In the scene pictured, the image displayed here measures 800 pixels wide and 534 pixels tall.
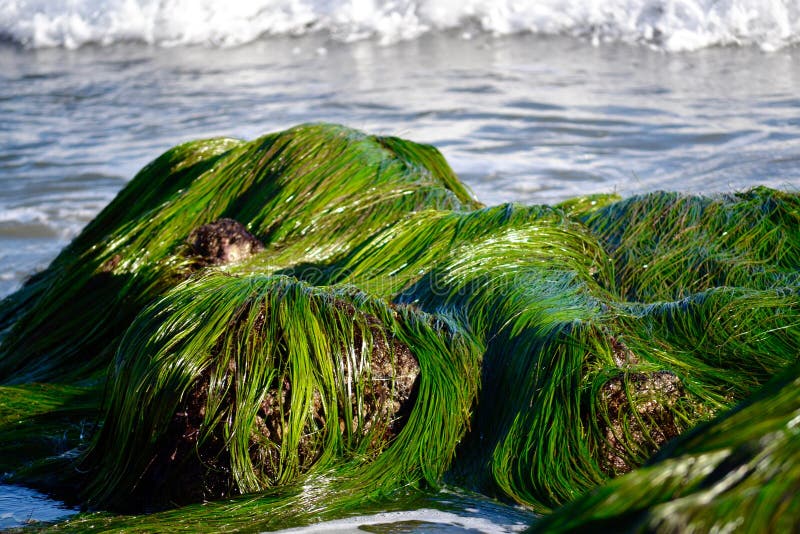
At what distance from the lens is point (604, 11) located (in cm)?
1133

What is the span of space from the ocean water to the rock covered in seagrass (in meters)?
3.14

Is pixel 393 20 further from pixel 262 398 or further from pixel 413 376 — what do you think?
pixel 262 398

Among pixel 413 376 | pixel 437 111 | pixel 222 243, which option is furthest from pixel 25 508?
pixel 437 111

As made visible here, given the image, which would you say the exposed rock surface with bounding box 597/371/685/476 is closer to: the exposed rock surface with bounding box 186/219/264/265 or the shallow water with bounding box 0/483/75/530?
the shallow water with bounding box 0/483/75/530

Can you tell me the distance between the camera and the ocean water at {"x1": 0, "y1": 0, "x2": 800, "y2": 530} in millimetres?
6730

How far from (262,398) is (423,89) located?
24.6 ft

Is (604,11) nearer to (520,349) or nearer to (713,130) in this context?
(713,130)

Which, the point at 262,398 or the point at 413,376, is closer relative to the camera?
the point at 262,398

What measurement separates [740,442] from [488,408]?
1.35m

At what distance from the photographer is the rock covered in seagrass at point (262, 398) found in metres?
2.37

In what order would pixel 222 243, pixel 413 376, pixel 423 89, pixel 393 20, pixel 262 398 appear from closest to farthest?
pixel 262 398
pixel 413 376
pixel 222 243
pixel 423 89
pixel 393 20

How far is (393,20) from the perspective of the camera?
1233 centimetres

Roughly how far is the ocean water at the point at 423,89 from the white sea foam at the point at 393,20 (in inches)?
1.0

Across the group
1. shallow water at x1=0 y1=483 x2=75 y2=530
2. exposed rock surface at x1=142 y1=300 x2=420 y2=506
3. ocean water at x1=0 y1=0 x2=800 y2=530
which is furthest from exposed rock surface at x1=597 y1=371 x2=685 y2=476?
ocean water at x1=0 y1=0 x2=800 y2=530
